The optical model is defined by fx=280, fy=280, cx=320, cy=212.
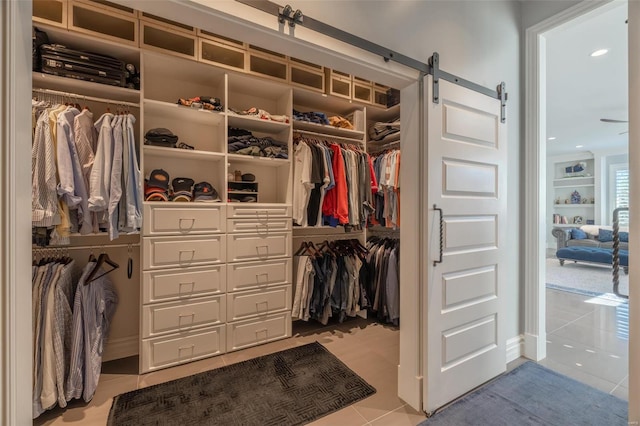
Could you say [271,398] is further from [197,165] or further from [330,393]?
[197,165]

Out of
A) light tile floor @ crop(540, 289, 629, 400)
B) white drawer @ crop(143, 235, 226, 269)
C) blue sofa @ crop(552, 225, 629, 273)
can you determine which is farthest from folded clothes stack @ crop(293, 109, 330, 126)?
blue sofa @ crop(552, 225, 629, 273)

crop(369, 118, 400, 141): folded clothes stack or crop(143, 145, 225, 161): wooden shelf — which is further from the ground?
crop(369, 118, 400, 141): folded clothes stack

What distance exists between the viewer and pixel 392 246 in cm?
298

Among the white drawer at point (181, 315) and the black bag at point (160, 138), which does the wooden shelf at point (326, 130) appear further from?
the white drawer at point (181, 315)

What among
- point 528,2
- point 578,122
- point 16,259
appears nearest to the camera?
point 16,259

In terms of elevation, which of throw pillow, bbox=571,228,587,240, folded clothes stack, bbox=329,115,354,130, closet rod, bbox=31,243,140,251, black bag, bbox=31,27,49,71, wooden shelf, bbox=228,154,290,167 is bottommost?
throw pillow, bbox=571,228,587,240

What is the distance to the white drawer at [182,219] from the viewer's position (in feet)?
6.72

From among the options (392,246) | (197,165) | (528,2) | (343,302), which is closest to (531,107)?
(528,2)

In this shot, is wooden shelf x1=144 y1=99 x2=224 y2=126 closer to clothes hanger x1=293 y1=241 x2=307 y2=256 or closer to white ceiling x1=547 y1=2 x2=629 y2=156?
clothes hanger x1=293 y1=241 x2=307 y2=256

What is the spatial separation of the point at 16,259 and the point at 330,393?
1.75m

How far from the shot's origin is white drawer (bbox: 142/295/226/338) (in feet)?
6.73

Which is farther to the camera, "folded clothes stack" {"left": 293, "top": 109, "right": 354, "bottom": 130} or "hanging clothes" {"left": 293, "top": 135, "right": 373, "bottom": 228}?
"folded clothes stack" {"left": 293, "top": 109, "right": 354, "bottom": 130}

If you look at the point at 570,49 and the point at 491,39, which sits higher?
the point at 570,49

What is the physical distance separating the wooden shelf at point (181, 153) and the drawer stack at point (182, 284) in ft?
1.41
